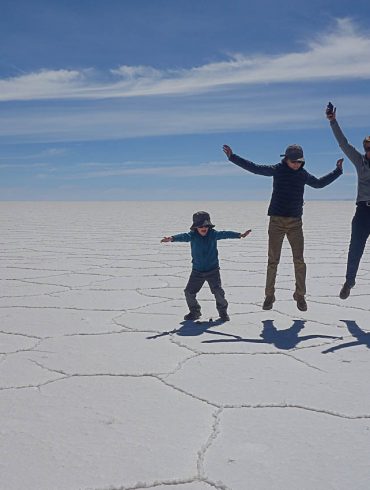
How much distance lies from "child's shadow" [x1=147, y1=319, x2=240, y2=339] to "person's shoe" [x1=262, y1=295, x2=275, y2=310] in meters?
0.39

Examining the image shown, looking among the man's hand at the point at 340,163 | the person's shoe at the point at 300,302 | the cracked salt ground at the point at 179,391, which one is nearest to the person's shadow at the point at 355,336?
the cracked salt ground at the point at 179,391

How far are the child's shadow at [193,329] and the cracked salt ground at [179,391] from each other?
0.01m

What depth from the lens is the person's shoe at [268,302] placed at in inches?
155

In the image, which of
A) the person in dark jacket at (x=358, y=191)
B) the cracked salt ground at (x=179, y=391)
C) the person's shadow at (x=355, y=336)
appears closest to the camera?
the cracked salt ground at (x=179, y=391)

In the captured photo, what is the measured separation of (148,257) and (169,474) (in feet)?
18.2

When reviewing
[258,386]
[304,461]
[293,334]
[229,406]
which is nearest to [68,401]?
[229,406]

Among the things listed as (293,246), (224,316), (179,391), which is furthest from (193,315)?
(179,391)

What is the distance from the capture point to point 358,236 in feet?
12.8

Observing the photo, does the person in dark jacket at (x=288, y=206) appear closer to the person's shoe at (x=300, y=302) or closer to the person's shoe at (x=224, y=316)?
the person's shoe at (x=300, y=302)

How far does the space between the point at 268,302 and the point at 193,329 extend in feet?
2.22

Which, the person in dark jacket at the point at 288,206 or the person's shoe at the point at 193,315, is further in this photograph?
the person in dark jacket at the point at 288,206

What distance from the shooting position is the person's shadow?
3064 millimetres

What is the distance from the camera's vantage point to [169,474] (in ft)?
5.75

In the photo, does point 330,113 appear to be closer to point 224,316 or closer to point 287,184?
point 287,184
